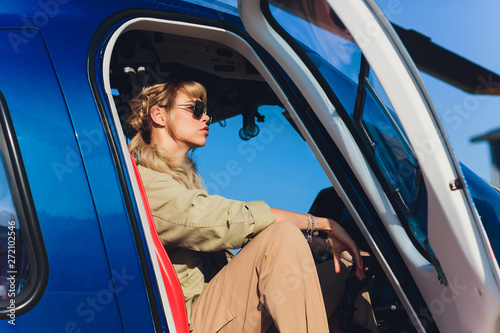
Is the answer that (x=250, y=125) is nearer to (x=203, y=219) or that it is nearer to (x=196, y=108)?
(x=196, y=108)

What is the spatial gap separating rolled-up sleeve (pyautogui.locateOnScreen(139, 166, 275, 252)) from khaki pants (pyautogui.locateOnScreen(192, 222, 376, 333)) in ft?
0.19

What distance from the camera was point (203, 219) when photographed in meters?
1.64

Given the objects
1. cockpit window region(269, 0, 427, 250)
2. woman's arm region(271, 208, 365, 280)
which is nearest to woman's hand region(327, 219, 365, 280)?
woman's arm region(271, 208, 365, 280)

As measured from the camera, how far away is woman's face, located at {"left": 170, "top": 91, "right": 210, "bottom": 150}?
2145mm

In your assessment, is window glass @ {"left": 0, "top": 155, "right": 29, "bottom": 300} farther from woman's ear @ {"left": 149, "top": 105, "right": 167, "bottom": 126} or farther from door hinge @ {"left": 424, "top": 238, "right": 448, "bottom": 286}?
door hinge @ {"left": 424, "top": 238, "right": 448, "bottom": 286}

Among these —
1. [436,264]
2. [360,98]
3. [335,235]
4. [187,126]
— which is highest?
[187,126]

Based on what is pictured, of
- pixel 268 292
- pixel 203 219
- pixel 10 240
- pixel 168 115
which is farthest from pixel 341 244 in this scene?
pixel 10 240

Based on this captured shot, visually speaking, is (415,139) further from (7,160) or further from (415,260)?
(7,160)

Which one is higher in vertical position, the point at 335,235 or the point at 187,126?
the point at 187,126

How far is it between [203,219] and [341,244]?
0.53 meters

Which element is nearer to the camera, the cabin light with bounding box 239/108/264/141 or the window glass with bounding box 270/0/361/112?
the window glass with bounding box 270/0/361/112

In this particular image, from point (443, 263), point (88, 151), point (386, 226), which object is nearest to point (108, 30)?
point (88, 151)

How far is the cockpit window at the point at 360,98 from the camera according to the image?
1.57 meters

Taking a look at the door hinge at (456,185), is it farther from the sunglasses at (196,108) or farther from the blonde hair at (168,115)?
the sunglasses at (196,108)
